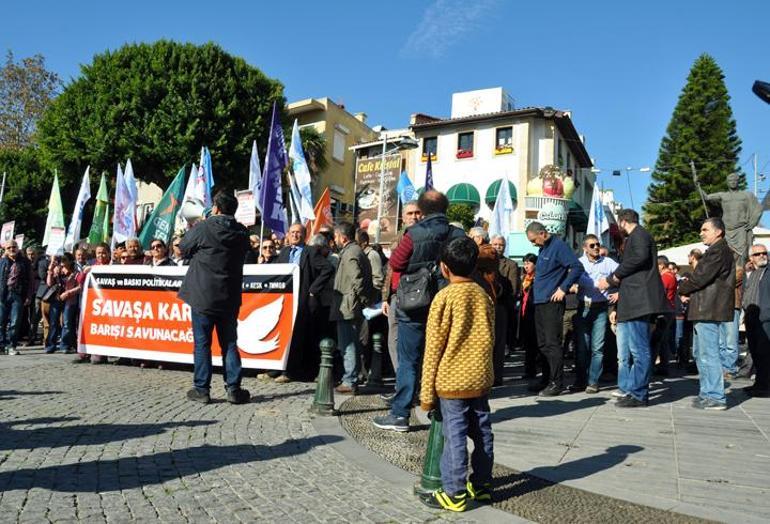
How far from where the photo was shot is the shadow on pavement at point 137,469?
349 cm

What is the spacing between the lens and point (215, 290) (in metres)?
6.17

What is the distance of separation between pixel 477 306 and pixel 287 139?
30398 mm

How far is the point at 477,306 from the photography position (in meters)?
3.52

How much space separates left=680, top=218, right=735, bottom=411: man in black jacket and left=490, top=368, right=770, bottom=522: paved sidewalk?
0.86 feet

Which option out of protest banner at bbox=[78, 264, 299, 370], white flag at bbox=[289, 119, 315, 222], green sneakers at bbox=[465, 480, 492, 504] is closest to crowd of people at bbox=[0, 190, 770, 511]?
green sneakers at bbox=[465, 480, 492, 504]

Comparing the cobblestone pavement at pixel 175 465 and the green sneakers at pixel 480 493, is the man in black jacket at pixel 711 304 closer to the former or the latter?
the green sneakers at pixel 480 493

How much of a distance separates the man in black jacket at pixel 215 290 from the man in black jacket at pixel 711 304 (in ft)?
15.9

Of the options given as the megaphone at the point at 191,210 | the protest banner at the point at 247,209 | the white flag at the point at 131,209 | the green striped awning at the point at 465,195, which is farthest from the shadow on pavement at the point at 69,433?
the green striped awning at the point at 465,195

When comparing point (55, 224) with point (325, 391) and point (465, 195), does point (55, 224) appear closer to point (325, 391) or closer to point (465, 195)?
point (325, 391)

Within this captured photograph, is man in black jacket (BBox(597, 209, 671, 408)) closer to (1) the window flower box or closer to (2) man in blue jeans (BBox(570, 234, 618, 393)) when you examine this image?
(2) man in blue jeans (BBox(570, 234, 618, 393))

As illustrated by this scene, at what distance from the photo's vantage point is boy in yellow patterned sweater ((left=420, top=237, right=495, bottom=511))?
340 centimetres

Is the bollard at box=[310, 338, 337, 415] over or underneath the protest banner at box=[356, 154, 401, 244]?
underneath

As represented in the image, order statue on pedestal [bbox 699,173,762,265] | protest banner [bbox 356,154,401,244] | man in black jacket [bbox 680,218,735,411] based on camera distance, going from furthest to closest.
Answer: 1. protest banner [bbox 356,154,401,244]
2. statue on pedestal [bbox 699,173,762,265]
3. man in black jacket [bbox 680,218,735,411]

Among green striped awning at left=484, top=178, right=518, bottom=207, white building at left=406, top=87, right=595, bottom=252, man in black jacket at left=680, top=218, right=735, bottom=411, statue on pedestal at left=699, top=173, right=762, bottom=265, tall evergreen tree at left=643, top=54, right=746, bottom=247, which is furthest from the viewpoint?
tall evergreen tree at left=643, top=54, right=746, bottom=247
